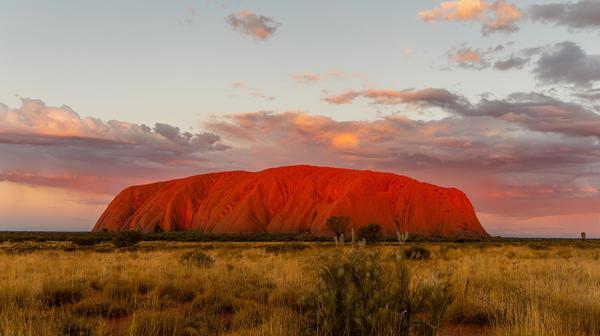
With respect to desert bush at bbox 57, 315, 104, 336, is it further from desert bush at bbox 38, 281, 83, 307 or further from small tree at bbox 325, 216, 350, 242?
small tree at bbox 325, 216, 350, 242

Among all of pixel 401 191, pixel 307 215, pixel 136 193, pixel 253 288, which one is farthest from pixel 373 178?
pixel 253 288

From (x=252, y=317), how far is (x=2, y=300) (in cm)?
466

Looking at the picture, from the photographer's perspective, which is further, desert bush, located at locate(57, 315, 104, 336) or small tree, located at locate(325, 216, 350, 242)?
small tree, located at locate(325, 216, 350, 242)

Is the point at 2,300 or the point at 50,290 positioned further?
the point at 50,290

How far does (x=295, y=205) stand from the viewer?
101 m

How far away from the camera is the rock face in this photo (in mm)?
95250

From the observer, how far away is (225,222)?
9719 cm

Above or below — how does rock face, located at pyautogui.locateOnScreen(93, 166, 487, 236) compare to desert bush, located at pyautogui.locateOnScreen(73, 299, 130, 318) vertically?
above

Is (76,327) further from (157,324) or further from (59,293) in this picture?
(59,293)

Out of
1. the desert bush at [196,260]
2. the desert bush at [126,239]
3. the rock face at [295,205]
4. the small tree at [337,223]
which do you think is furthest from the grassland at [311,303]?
the rock face at [295,205]

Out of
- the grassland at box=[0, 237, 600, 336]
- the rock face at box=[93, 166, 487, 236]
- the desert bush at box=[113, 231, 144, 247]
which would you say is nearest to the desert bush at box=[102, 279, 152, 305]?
the grassland at box=[0, 237, 600, 336]

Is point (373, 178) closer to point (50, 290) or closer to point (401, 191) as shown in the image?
point (401, 191)

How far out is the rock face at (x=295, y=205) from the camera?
313 feet

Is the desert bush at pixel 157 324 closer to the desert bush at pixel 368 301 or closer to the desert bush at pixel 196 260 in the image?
the desert bush at pixel 368 301
